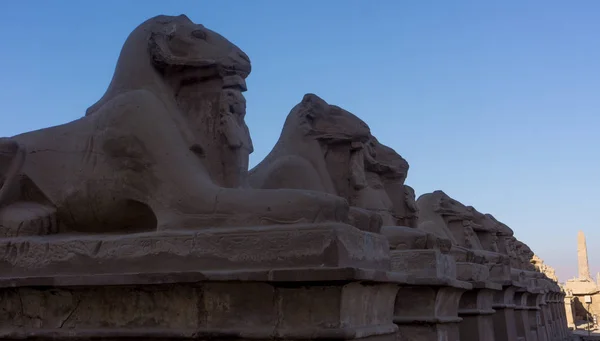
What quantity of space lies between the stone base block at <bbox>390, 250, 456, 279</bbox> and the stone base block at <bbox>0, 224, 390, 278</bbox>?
6.24 feet

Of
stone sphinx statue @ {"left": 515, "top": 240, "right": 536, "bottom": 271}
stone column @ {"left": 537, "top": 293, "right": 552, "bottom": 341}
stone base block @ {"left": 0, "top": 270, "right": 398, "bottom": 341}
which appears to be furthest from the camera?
stone sphinx statue @ {"left": 515, "top": 240, "right": 536, "bottom": 271}

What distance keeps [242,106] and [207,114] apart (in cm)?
23

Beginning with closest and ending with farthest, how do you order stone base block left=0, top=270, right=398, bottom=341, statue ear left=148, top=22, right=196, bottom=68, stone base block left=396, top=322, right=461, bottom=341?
stone base block left=0, top=270, right=398, bottom=341 → statue ear left=148, top=22, right=196, bottom=68 → stone base block left=396, top=322, right=461, bottom=341

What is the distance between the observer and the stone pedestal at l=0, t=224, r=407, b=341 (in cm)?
325

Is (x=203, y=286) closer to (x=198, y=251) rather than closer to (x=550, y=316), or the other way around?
(x=198, y=251)

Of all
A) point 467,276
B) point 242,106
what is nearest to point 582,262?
point 467,276

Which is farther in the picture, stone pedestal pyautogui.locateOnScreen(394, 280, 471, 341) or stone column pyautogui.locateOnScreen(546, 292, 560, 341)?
stone column pyautogui.locateOnScreen(546, 292, 560, 341)

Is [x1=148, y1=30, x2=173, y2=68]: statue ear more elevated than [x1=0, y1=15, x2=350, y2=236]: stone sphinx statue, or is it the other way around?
[x1=148, y1=30, x2=173, y2=68]: statue ear

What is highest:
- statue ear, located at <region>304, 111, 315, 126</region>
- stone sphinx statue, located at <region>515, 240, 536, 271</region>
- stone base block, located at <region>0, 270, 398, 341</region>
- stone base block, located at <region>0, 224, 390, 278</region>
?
stone sphinx statue, located at <region>515, 240, 536, 271</region>

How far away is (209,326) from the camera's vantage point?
340 centimetres

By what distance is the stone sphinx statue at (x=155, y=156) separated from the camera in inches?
142

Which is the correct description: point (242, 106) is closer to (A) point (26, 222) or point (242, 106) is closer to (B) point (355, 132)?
(A) point (26, 222)

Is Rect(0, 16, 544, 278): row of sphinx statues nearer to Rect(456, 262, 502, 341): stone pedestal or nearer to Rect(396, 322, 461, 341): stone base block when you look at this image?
Rect(396, 322, 461, 341): stone base block

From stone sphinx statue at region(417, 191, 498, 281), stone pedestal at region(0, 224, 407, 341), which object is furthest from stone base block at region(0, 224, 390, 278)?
stone sphinx statue at region(417, 191, 498, 281)
